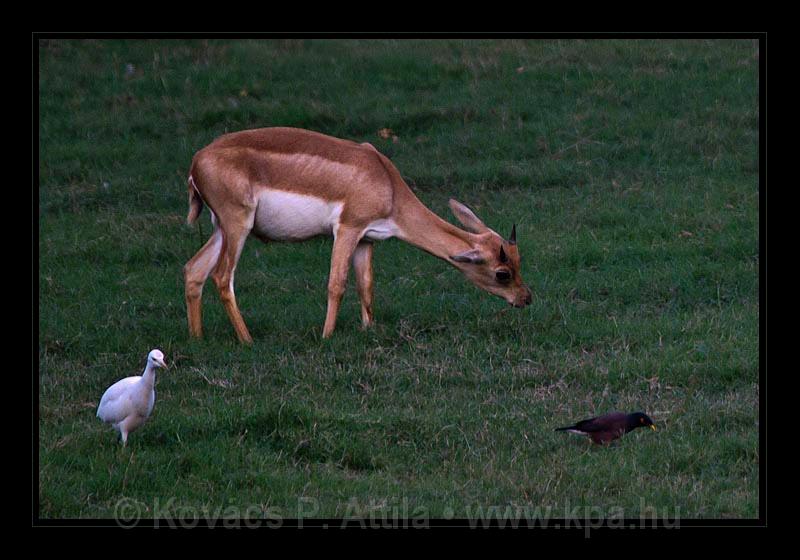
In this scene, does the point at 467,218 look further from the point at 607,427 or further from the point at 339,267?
the point at 607,427

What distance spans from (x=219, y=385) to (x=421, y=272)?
3216 millimetres

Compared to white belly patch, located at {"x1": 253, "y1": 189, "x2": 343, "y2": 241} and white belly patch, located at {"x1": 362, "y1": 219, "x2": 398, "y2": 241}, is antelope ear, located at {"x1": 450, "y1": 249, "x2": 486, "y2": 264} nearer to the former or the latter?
white belly patch, located at {"x1": 362, "y1": 219, "x2": 398, "y2": 241}

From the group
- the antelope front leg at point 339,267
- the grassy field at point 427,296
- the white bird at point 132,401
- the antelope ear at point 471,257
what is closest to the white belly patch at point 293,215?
the antelope front leg at point 339,267

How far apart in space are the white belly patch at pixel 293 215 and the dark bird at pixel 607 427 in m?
3.13

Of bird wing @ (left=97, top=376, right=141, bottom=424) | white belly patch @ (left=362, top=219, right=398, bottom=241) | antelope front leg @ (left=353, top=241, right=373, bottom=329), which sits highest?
white belly patch @ (left=362, top=219, right=398, bottom=241)

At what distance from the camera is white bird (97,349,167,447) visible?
7312 millimetres

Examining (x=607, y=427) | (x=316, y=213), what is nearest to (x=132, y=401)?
(x=607, y=427)

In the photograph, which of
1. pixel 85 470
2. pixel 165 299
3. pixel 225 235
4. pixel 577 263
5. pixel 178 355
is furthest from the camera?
pixel 577 263

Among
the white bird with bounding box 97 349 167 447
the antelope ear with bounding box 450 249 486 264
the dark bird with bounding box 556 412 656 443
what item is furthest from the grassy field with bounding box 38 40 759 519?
the antelope ear with bounding box 450 249 486 264

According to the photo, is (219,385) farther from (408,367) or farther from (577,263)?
(577,263)

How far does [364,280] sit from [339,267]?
0.29 m

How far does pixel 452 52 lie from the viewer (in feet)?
57.2

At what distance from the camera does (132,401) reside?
24.0 ft

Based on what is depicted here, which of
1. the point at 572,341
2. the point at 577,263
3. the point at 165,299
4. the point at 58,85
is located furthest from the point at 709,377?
the point at 58,85
